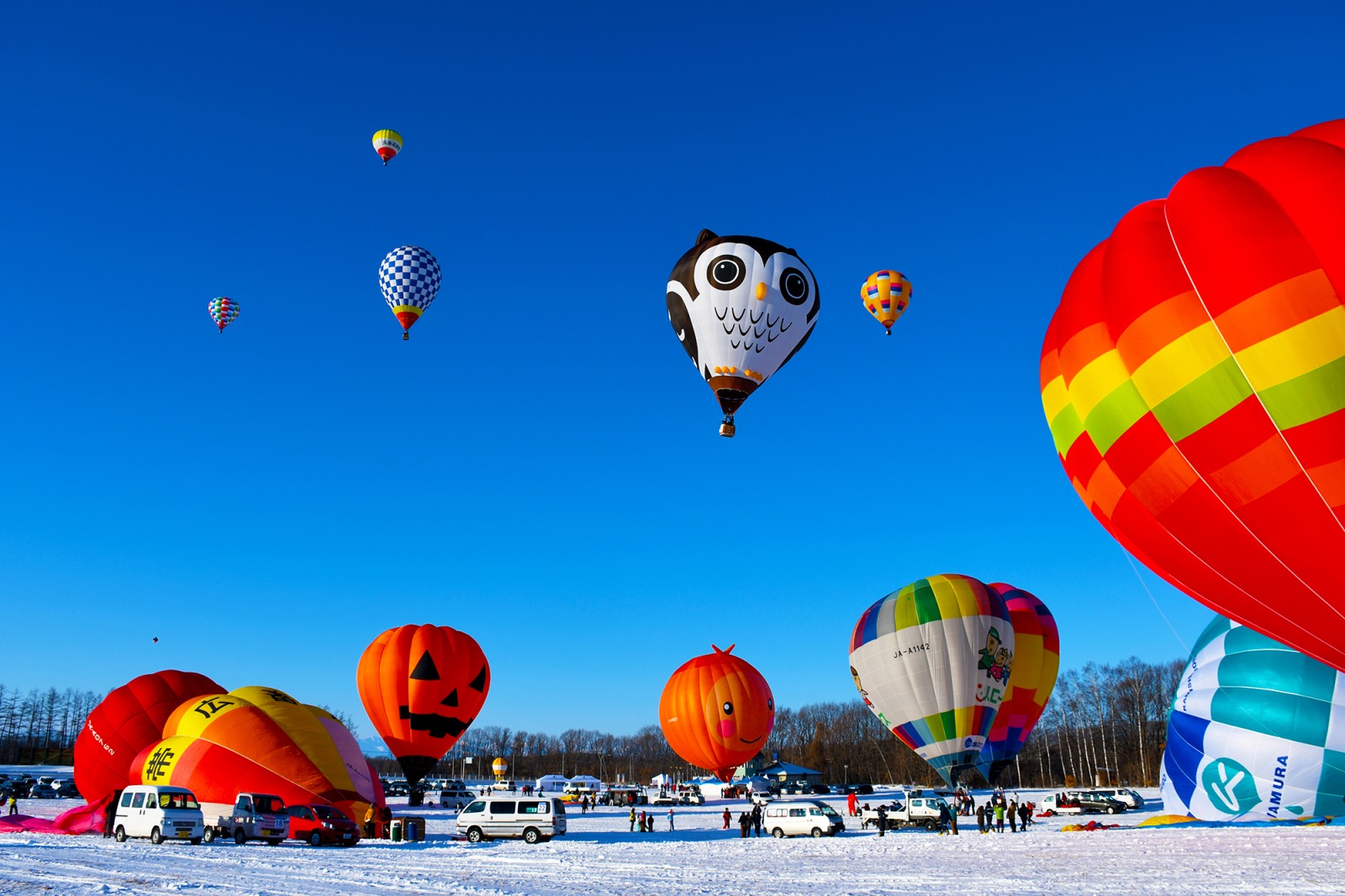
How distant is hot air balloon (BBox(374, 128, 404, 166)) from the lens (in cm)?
3256

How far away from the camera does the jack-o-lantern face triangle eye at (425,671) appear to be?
34312 millimetres

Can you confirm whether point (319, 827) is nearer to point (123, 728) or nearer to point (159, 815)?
point (159, 815)

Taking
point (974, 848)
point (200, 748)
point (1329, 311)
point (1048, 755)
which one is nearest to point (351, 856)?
point (200, 748)

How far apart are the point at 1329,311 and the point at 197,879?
1586cm

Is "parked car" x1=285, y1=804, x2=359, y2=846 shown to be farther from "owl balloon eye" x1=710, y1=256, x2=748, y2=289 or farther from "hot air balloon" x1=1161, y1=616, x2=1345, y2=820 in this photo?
"hot air balloon" x1=1161, y1=616, x2=1345, y2=820

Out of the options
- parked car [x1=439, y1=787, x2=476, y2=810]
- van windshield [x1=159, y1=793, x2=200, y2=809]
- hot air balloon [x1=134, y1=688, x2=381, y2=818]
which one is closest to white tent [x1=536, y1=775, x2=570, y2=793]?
parked car [x1=439, y1=787, x2=476, y2=810]

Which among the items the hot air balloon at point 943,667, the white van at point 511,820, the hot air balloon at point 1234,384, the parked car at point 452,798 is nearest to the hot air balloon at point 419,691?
the parked car at point 452,798

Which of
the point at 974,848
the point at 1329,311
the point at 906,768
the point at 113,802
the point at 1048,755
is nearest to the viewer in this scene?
the point at 1329,311

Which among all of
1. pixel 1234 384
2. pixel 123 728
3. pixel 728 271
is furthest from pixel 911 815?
pixel 123 728

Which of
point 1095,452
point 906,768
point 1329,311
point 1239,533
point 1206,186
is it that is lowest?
point 906,768

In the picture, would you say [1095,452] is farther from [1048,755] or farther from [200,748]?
[1048,755]

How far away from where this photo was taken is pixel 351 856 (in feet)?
59.8

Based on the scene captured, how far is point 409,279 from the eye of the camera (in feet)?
98.0

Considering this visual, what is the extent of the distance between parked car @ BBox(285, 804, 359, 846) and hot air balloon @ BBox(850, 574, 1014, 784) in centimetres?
1731
